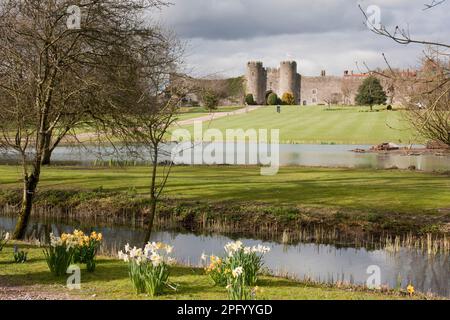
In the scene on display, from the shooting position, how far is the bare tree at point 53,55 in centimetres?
1150

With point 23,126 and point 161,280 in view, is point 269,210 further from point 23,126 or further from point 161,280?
point 161,280

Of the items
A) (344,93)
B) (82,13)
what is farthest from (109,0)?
(344,93)

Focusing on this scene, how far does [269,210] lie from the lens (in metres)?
16.2

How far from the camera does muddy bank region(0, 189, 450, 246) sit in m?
14.6

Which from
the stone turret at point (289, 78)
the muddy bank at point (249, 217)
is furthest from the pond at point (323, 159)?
the stone turret at point (289, 78)

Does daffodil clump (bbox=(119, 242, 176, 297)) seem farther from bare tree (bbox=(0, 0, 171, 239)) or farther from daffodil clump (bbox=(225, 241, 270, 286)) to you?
bare tree (bbox=(0, 0, 171, 239))

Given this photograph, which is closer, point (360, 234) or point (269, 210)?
point (360, 234)

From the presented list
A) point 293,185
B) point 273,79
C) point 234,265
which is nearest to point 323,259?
point 234,265

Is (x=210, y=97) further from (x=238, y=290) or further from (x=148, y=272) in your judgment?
(x=238, y=290)

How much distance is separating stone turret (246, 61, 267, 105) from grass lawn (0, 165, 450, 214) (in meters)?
86.0

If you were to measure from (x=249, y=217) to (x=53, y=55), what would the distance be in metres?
7.27

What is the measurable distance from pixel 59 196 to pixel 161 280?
12506mm

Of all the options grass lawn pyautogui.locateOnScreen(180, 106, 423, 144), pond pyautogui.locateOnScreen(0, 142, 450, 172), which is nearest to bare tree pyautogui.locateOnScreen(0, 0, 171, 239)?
pond pyautogui.locateOnScreen(0, 142, 450, 172)

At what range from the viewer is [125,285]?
8.20 m
